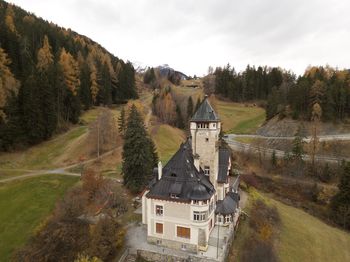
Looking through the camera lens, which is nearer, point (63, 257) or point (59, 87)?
point (63, 257)

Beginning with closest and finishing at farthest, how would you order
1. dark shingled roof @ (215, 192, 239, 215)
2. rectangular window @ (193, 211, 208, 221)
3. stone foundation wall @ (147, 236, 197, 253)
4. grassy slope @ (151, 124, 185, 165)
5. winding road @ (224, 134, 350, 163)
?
rectangular window @ (193, 211, 208, 221) → stone foundation wall @ (147, 236, 197, 253) → dark shingled roof @ (215, 192, 239, 215) → winding road @ (224, 134, 350, 163) → grassy slope @ (151, 124, 185, 165)

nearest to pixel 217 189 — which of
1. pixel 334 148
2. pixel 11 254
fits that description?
pixel 11 254

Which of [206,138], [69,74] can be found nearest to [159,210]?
[206,138]

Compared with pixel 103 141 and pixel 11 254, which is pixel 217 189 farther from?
pixel 103 141

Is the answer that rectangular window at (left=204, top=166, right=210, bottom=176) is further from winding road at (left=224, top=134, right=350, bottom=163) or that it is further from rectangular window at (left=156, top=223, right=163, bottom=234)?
winding road at (left=224, top=134, right=350, bottom=163)

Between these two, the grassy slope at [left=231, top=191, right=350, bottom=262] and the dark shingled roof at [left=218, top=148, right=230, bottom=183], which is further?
the dark shingled roof at [left=218, top=148, right=230, bottom=183]

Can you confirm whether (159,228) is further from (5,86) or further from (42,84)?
(5,86)

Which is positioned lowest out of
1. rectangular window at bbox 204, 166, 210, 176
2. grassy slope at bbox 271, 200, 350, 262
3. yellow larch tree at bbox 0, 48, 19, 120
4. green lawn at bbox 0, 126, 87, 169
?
grassy slope at bbox 271, 200, 350, 262

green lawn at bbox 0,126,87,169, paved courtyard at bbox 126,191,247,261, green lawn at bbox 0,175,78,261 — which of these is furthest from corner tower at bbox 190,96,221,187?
green lawn at bbox 0,126,87,169
